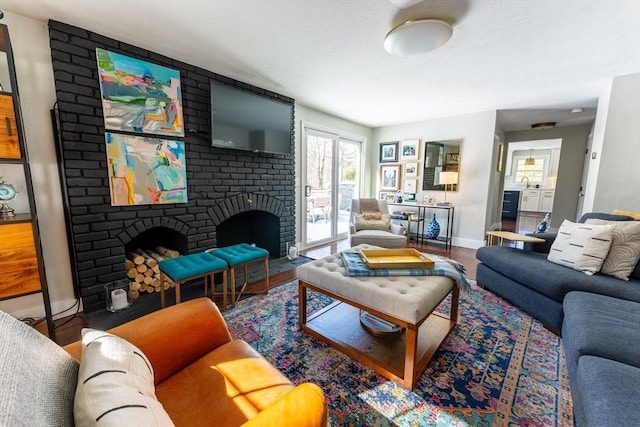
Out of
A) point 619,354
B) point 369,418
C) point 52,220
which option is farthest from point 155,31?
point 619,354

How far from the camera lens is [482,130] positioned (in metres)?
4.05

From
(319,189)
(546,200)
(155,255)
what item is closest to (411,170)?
(319,189)

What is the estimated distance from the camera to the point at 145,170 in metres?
2.26

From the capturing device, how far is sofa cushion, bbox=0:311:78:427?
0.42 meters

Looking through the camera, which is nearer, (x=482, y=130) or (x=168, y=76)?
(x=168, y=76)

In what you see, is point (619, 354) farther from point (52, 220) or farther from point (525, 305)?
point (52, 220)

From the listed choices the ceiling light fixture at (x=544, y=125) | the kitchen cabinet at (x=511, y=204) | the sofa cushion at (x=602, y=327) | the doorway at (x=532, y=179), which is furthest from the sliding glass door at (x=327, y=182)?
the doorway at (x=532, y=179)

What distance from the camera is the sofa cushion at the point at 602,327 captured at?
1.13 m

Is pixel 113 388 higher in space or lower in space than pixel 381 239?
higher

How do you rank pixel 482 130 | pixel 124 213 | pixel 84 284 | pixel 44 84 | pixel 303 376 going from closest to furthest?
pixel 303 376 → pixel 44 84 → pixel 84 284 → pixel 124 213 → pixel 482 130

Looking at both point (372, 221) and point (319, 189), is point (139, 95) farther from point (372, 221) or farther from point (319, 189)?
point (372, 221)

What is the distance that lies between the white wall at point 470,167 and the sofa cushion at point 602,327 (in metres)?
2.78

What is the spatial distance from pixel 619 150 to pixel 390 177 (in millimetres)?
3043

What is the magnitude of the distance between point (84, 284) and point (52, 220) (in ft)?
1.86
